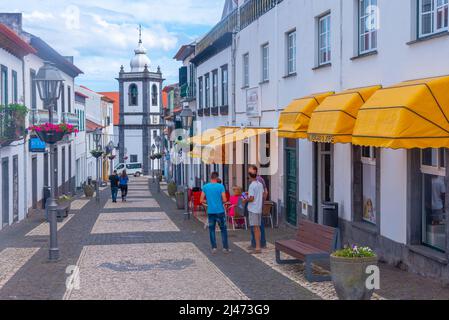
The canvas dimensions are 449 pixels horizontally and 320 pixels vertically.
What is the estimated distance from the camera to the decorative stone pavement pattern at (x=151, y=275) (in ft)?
35.3

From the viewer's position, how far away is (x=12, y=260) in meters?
14.7

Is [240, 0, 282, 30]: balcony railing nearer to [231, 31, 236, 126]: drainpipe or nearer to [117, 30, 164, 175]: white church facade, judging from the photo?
[231, 31, 236, 126]: drainpipe

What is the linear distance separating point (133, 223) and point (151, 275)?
10.7m

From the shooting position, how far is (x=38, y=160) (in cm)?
2955

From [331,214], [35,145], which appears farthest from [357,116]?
[35,145]

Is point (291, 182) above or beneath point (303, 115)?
beneath

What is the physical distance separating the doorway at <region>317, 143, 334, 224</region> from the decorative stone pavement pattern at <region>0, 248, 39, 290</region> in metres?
6.84

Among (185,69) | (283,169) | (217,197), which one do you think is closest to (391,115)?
(217,197)

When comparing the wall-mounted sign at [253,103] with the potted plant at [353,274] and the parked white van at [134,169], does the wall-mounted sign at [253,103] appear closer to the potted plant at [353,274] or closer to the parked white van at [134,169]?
the potted plant at [353,274]

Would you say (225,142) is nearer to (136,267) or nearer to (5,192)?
(5,192)

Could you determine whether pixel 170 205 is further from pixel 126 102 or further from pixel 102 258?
pixel 126 102

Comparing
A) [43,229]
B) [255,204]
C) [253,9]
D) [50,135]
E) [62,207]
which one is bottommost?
[43,229]

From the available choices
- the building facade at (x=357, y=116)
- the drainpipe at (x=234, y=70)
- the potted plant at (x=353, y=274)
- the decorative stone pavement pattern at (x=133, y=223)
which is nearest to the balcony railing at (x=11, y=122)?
the decorative stone pavement pattern at (x=133, y=223)

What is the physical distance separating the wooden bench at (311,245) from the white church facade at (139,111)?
225 ft
